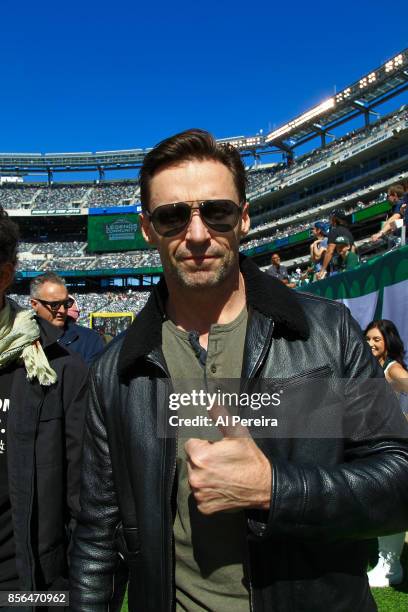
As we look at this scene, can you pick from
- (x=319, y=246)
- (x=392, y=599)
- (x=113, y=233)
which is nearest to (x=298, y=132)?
(x=113, y=233)

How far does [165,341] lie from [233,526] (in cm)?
59

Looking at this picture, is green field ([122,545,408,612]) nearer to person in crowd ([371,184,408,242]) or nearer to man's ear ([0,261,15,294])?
man's ear ([0,261,15,294])

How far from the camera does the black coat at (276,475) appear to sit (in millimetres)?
1231

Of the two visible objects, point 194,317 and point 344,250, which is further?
point 344,250

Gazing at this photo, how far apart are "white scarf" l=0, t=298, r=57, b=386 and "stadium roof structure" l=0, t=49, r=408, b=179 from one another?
30162 millimetres

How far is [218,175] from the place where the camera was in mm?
1644

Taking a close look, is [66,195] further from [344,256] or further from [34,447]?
[34,447]

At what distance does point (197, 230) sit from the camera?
159cm

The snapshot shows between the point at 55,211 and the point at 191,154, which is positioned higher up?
the point at 55,211

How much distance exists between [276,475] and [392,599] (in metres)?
3.55

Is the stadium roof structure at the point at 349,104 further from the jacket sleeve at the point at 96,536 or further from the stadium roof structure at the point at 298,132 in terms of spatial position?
the jacket sleeve at the point at 96,536

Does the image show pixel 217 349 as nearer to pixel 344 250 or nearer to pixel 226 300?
pixel 226 300

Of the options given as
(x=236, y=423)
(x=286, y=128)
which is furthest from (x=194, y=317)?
(x=286, y=128)

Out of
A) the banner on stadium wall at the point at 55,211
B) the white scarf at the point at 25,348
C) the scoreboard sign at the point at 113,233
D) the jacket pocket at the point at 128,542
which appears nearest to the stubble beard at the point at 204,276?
the jacket pocket at the point at 128,542
